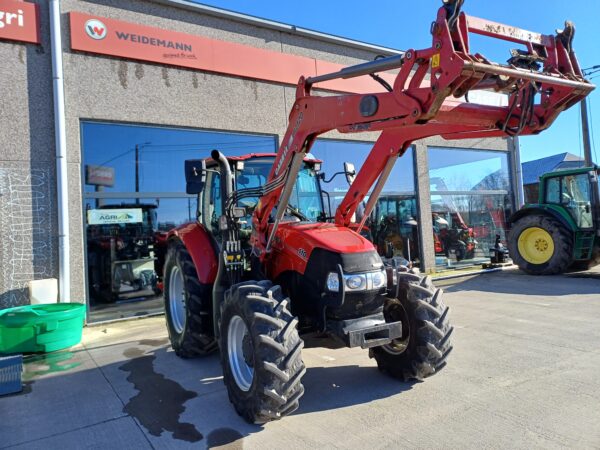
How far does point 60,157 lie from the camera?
248 inches

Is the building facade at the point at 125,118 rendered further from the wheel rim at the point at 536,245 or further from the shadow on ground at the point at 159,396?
the wheel rim at the point at 536,245

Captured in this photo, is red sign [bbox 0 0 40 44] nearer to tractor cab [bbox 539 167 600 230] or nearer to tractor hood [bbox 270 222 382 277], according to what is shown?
tractor hood [bbox 270 222 382 277]

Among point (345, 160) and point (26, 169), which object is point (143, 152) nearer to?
point (26, 169)

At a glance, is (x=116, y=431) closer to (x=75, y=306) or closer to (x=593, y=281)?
(x=75, y=306)

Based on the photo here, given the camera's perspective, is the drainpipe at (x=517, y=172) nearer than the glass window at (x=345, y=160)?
No

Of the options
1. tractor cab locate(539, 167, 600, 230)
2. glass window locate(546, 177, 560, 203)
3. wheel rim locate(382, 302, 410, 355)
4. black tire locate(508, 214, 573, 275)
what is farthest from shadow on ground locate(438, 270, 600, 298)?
wheel rim locate(382, 302, 410, 355)

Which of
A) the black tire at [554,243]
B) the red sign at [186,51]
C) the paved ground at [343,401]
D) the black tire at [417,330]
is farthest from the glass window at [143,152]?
the black tire at [554,243]

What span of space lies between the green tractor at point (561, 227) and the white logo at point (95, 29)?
9.26m

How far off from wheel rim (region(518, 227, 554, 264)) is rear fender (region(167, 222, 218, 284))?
8049 mm

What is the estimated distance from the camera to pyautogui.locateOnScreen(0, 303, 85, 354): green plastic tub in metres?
4.96

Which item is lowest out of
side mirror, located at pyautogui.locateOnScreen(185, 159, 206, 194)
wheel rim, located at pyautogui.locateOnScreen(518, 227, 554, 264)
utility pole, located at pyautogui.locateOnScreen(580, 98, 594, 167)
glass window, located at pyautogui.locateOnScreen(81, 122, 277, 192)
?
wheel rim, located at pyautogui.locateOnScreen(518, 227, 554, 264)

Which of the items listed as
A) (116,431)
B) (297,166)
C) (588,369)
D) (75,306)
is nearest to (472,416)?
(588,369)

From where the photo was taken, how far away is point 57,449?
9.70 ft

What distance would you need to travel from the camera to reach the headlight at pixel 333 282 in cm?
334
